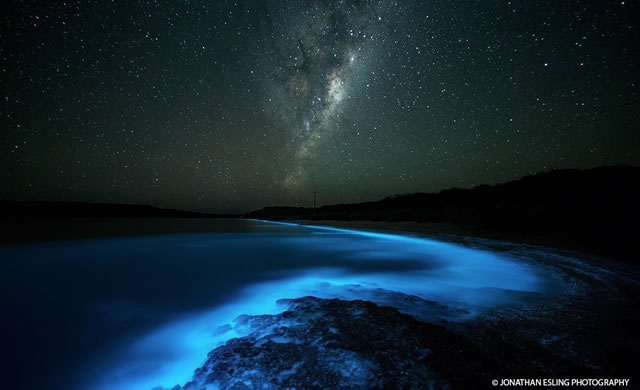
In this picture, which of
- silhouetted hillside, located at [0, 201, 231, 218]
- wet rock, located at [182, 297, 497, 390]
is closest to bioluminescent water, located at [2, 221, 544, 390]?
wet rock, located at [182, 297, 497, 390]

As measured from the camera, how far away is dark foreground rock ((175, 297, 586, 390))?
1689 millimetres

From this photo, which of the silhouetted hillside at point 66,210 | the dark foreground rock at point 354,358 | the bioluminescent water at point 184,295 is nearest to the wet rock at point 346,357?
the dark foreground rock at point 354,358

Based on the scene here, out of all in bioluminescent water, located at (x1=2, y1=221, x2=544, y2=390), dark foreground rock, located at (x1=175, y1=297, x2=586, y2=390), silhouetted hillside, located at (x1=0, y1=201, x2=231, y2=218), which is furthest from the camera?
silhouetted hillside, located at (x1=0, y1=201, x2=231, y2=218)

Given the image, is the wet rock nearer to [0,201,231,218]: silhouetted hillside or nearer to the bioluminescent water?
the bioluminescent water

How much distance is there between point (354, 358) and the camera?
195 centimetres

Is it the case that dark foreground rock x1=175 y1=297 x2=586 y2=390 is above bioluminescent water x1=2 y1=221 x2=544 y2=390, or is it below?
above

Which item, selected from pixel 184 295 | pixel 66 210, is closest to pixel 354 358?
pixel 184 295

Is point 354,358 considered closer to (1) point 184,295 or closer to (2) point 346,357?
(2) point 346,357

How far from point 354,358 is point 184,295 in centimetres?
395

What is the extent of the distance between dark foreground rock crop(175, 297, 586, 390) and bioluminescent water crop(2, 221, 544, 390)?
41cm

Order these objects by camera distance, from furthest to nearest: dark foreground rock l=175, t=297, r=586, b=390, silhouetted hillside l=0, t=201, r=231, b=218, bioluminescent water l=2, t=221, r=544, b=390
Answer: silhouetted hillside l=0, t=201, r=231, b=218, bioluminescent water l=2, t=221, r=544, b=390, dark foreground rock l=175, t=297, r=586, b=390

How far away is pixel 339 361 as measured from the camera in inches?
75.6

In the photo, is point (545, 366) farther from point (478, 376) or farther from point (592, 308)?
point (592, 308)

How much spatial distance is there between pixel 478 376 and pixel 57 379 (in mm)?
3541
